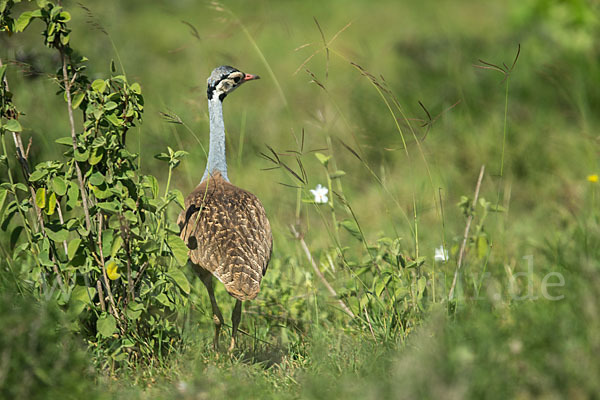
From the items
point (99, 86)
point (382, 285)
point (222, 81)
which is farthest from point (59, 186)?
point (382, 285)

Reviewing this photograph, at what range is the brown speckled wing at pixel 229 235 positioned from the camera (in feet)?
10.6

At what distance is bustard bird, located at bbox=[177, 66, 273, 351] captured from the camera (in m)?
3.26

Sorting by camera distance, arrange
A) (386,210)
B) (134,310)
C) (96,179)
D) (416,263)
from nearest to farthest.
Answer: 1. (96,179)
2. (134,310)
3. (416,263)
4. (386,210)

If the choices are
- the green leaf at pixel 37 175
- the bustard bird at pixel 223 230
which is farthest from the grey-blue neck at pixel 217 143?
the green leaf at pixel 37 175

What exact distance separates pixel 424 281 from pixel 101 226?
152 centimetres

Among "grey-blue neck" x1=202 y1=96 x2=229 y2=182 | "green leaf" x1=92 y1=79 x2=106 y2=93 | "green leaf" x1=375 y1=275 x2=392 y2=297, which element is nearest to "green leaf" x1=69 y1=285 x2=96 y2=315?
"green leaf" x1=92 y1=79 x2=106 y2=93

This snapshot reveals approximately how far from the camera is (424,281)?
3309 millimetres

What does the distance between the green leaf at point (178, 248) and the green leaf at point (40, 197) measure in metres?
0.55

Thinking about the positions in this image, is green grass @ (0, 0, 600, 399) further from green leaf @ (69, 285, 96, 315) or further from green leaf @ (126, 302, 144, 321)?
green leaf @ (126, 302, 144, 321)

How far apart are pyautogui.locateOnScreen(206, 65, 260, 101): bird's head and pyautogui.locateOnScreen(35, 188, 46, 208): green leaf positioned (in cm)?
118

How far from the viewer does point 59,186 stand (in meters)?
2.95

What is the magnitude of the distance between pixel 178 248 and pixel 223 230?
416 mm

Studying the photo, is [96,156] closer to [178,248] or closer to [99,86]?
[99,86]

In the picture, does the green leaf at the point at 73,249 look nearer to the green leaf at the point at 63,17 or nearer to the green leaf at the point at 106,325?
the green leaf at the point at 106,325
